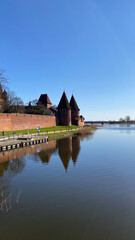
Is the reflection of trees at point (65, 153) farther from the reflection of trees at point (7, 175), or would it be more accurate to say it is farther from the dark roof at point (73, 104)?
the dark roof at point (73, 104)

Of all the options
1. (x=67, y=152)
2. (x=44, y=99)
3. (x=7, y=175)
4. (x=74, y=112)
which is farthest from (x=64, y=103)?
(x=7, y=175)

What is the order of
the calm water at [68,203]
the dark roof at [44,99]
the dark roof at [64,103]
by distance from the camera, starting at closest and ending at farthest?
the calm water at [68,203]
the dark roof at [64,103]
the dark roof at [44,99]

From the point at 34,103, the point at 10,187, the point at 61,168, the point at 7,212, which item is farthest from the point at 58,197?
the point at 34,103

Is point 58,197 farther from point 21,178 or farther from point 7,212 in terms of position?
point 21,178

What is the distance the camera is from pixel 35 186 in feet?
30.4

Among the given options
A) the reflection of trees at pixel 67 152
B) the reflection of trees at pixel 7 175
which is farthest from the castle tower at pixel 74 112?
the reflection of trees at pixel 7 175

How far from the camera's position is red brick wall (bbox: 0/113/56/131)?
32.3 m

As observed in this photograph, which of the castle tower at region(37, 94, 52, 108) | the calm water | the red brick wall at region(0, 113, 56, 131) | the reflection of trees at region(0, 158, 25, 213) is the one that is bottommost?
the calm water

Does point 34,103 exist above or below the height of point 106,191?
above

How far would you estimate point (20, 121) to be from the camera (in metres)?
37.4

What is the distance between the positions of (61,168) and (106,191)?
496 centimetres

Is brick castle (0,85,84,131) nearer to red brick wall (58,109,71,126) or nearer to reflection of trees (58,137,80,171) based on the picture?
red brick wall (58,109,71,126)

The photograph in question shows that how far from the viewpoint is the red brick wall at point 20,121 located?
32.3m

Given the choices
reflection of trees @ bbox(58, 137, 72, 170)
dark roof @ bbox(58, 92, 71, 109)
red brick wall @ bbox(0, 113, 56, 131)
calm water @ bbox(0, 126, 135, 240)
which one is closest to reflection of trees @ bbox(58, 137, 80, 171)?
reflection of trees @ bbox(58, 137, 72, 170)
